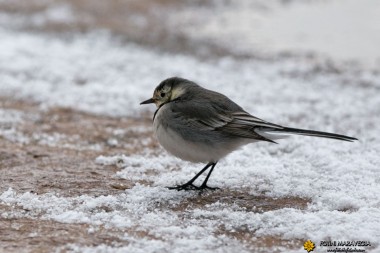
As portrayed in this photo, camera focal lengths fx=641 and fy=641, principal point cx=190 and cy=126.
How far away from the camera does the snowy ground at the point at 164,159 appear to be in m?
4.48

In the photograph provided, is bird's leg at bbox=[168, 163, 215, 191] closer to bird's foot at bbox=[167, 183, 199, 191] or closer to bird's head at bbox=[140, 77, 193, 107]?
bird's foot at bbox=[167, 183, 199, 191]

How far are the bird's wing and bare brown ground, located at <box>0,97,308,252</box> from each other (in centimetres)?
56

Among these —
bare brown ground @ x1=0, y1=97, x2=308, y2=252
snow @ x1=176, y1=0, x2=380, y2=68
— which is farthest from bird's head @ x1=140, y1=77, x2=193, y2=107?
snow @ x1=176, y1=0, x2=380, y2=68

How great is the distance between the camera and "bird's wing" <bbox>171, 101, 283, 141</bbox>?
5.21 metres

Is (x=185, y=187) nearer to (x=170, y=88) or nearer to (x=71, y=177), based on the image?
(x=170, y=88)

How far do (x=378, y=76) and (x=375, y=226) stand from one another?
6605 millimetres

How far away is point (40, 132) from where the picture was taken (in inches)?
290

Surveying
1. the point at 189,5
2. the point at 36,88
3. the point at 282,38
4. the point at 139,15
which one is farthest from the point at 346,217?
the point at 189,5

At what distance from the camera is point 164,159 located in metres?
6.48

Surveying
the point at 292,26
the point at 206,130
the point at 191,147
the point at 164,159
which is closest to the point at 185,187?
the point at 191,147

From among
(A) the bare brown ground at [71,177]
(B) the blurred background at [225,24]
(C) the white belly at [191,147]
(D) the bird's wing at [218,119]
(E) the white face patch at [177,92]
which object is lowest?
(A) the bare brown ground at [71,177]

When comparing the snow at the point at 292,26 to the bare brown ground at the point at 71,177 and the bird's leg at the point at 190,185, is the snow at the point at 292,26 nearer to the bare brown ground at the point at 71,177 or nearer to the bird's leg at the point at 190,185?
the bare brown ground at the point at 71,177

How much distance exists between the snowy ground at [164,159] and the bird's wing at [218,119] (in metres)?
0.56

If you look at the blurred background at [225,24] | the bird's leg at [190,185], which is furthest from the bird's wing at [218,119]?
the blurred background at [225,24]
